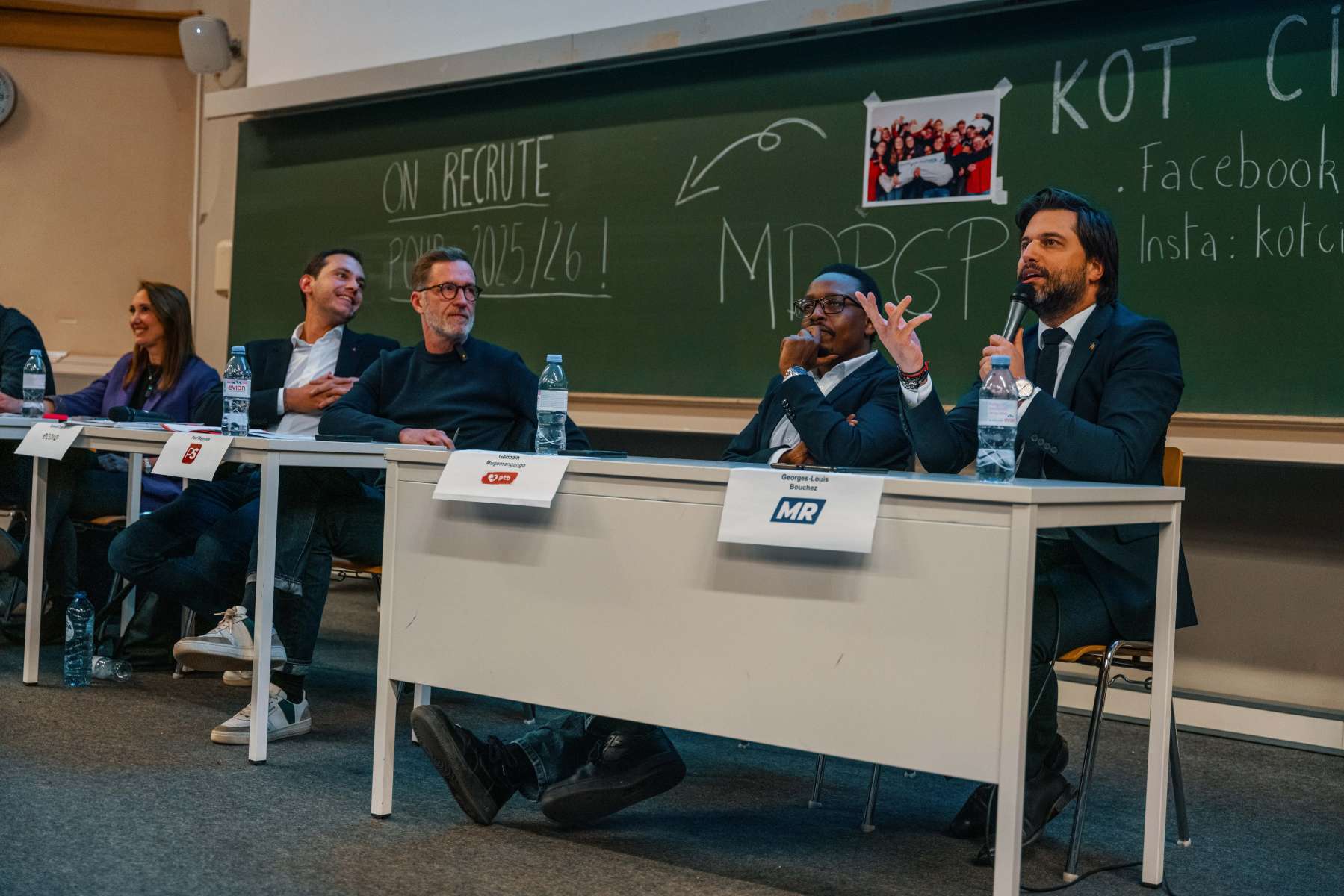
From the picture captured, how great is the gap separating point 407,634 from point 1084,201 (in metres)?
1.57

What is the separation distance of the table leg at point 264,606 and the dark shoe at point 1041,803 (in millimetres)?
1520

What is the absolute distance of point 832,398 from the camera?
297 centimetres

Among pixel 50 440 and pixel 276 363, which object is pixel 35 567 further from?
pixel 276 363

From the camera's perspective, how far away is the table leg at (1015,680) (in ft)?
5.63

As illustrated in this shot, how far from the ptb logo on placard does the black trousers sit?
516 mm

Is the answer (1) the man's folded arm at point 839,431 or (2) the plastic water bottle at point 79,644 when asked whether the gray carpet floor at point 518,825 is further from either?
(1) the man's folded arm at point 839,431

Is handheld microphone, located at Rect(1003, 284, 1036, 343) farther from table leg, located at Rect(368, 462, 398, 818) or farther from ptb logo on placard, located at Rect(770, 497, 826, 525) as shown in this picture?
table leg, located at Rect(368, 462, 398, 818)

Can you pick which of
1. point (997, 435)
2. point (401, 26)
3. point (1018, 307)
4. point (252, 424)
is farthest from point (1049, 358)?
point (401, 26)

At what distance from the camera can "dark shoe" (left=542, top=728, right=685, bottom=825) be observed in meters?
2.31

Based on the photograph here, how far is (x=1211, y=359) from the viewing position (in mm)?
3367

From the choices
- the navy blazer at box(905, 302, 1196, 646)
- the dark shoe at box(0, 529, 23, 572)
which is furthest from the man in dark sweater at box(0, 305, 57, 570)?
the navy blazer at box(905, 302, 1196, 646)

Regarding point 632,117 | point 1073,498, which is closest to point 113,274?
point 632,117

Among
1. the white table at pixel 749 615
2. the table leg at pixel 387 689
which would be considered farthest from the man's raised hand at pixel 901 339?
the table leg at pixel 387 689

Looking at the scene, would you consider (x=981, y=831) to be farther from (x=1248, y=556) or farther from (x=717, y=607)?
(x=1248, y=556)
